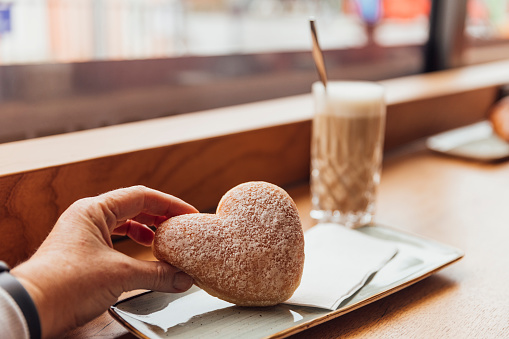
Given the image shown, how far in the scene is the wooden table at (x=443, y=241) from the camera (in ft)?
1.94

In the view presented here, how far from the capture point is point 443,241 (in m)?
0.84

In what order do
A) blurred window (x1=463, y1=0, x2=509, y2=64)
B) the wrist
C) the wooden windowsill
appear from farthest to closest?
1. blurred window (x1=463, y1=0, x2=509, y2=64)
2. the wooden windowsill
3. the wrist

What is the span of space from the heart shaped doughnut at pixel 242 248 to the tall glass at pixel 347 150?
1.04 feet

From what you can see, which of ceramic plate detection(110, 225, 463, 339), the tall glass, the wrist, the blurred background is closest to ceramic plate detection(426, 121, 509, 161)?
the blurred background

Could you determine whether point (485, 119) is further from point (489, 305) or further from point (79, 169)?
point (79, 169)

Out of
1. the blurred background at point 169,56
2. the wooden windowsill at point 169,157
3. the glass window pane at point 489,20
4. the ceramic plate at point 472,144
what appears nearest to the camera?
the wooden windowsill at point 169,157

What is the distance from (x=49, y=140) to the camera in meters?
0.81

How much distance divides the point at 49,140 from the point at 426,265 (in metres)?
0.57

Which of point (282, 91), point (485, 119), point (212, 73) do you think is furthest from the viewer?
point (485, 119)

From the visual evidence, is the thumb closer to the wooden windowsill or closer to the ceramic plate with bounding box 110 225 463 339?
the ceramic plate with bounding box 110 225 463 339

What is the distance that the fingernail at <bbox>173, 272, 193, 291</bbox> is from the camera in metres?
0.54

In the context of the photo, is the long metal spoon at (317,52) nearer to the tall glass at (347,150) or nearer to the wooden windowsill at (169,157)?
the tall glass at (347,150)

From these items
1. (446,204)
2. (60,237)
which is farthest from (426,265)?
(60,237)

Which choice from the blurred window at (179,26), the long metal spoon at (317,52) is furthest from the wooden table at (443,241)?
the blurred window at (179,26)
